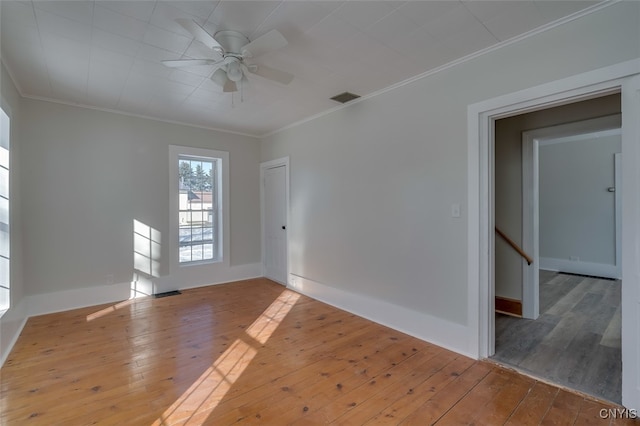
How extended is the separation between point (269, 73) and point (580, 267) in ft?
22.3

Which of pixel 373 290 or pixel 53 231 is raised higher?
pixel 53 231

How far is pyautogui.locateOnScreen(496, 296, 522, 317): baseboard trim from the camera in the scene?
3605mm

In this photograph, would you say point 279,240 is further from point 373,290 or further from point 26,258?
point 26,258

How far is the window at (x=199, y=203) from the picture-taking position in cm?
479

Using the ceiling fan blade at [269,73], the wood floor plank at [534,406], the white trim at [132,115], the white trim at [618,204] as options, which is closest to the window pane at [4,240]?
the white trim at [132,115]

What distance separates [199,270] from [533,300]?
15.5 feet

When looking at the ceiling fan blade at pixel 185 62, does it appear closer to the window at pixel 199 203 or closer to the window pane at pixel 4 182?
the window pane at pixel 4 182

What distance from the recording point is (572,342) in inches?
114

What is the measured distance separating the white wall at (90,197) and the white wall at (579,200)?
6.82 m

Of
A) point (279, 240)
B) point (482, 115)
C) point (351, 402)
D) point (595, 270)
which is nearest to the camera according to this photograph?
point (351, 402)

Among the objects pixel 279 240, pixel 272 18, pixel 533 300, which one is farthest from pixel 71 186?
pixel 533 300

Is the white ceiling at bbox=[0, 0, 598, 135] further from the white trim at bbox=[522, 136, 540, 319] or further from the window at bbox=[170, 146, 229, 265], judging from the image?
the white trim at bbox=[522, 136, 540, 319]

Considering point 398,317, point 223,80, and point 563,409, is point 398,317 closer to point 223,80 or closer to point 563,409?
point 563,409

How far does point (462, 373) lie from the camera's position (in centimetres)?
239
